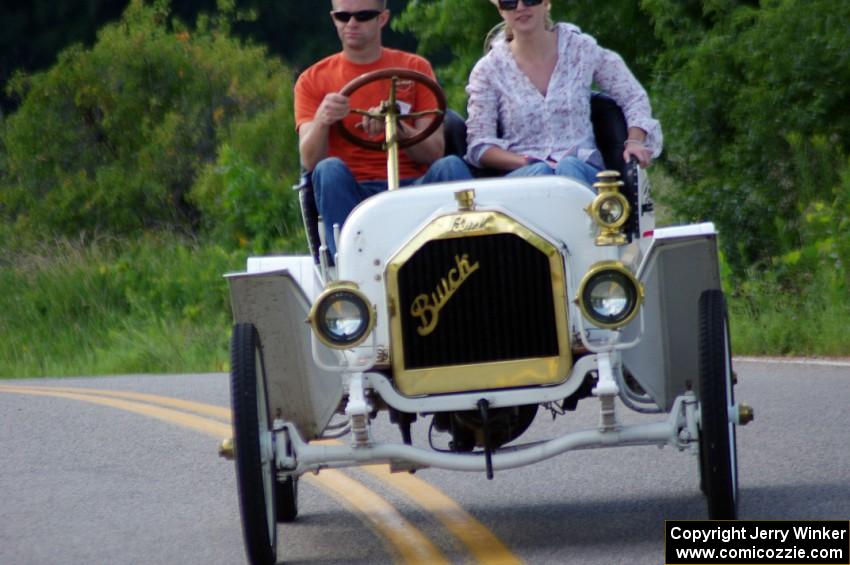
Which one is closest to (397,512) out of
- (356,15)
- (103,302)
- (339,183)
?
(339,183)

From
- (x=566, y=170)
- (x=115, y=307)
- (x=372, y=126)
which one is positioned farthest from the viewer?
(x=115, y=307)

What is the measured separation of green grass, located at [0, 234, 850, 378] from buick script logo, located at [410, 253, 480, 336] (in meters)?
11.8

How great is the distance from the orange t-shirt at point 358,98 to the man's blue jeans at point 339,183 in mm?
442

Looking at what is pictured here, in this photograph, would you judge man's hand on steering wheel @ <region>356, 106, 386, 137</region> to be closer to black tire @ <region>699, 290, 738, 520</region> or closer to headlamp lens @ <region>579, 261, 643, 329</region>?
headlamp lens @ <region>579, 261, 643, 329</region>

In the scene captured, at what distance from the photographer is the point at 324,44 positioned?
167ft

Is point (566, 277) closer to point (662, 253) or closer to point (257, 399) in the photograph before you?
point (662, 253)

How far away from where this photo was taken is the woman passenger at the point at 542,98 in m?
7.31

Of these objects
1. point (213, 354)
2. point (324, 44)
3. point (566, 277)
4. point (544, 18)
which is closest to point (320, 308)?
point (566, 277)

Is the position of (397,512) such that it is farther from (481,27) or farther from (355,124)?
(481,27)

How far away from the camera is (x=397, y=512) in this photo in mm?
7305

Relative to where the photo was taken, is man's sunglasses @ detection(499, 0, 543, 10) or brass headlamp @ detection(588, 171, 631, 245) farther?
man's sunglasses @ detection(499, 0, 543, 10)

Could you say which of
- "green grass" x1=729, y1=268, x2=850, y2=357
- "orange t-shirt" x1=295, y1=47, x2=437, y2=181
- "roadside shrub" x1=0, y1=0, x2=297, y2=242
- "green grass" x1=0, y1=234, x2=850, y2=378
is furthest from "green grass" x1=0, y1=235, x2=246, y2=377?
"orange t-shirt" x1=295, y1=47, x2=437, y2=181

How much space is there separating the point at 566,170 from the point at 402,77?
0.78m

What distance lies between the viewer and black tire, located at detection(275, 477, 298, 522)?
7180 mm
